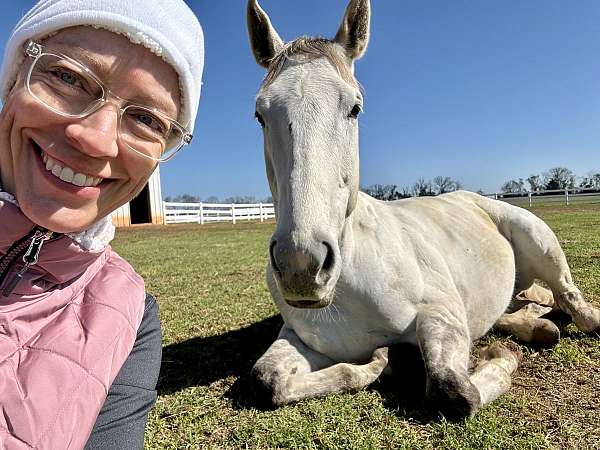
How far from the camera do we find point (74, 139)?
1301 mm

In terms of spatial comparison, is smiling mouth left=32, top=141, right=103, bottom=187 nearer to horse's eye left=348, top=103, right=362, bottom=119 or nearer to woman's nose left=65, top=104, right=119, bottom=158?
woman's nose left=65, top=104, right=119, bottom=158

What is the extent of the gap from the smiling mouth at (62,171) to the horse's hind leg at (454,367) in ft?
6.28

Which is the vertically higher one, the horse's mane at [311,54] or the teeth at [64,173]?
the horse's mane at [311,54]

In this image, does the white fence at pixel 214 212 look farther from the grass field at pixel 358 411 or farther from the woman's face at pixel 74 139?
the woman's face at pixel 74 139

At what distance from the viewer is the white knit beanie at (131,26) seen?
1.31 m

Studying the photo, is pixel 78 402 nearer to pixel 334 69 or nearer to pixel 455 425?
pixel 455 425

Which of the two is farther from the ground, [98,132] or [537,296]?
[98,132]

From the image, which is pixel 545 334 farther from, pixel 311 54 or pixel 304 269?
pixel 311 54

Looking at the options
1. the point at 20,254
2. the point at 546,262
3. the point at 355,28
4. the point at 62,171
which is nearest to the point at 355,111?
the point at 355,28

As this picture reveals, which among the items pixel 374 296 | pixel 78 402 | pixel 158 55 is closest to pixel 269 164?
pixel 374 296

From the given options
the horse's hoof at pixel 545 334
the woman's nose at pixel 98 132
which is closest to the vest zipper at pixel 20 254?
the woman's nose at pixel 98 132

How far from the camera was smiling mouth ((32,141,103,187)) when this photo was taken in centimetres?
131

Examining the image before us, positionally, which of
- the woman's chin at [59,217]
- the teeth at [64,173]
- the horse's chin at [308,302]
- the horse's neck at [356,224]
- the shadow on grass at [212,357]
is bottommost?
the shadow on grass at [212,357]

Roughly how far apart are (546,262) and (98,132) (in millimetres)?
4082
